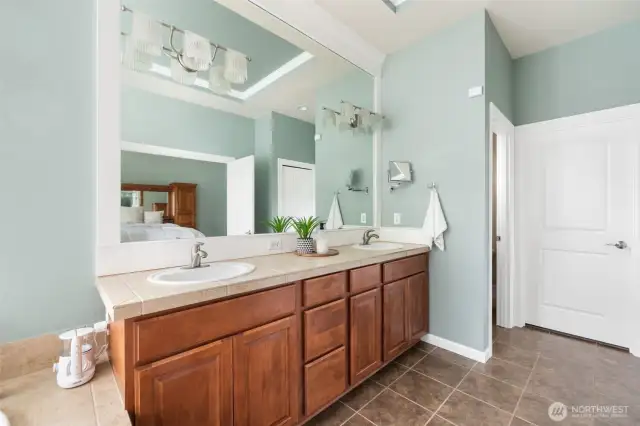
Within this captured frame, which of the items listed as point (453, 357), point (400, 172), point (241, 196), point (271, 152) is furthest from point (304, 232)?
point (453, 357)

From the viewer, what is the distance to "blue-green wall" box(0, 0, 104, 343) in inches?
45.3

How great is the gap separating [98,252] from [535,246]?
356cm

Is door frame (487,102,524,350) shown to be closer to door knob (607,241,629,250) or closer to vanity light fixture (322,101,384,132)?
door knob (607,241,629,250)

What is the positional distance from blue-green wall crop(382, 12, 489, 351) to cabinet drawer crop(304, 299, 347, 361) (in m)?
1.21

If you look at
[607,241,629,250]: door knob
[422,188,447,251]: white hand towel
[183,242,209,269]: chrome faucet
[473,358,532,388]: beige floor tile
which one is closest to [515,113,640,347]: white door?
[607,241,629,250]: door knob

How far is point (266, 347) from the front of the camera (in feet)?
4.27

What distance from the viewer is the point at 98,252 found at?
4.32 ft

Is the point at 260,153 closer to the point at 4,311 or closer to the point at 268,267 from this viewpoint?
the point at 268,267

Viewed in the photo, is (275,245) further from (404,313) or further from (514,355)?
(514,355)

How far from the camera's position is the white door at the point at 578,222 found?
2381mm

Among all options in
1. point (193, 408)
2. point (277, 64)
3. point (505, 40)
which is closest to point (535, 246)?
point (505, 40)

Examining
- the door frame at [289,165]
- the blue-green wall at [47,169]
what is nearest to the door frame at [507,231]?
the door frame at [289,165]

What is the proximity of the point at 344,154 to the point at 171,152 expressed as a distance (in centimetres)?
155

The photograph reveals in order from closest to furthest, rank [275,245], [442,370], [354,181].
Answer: [275,245] → [442,370] → [354,181]
